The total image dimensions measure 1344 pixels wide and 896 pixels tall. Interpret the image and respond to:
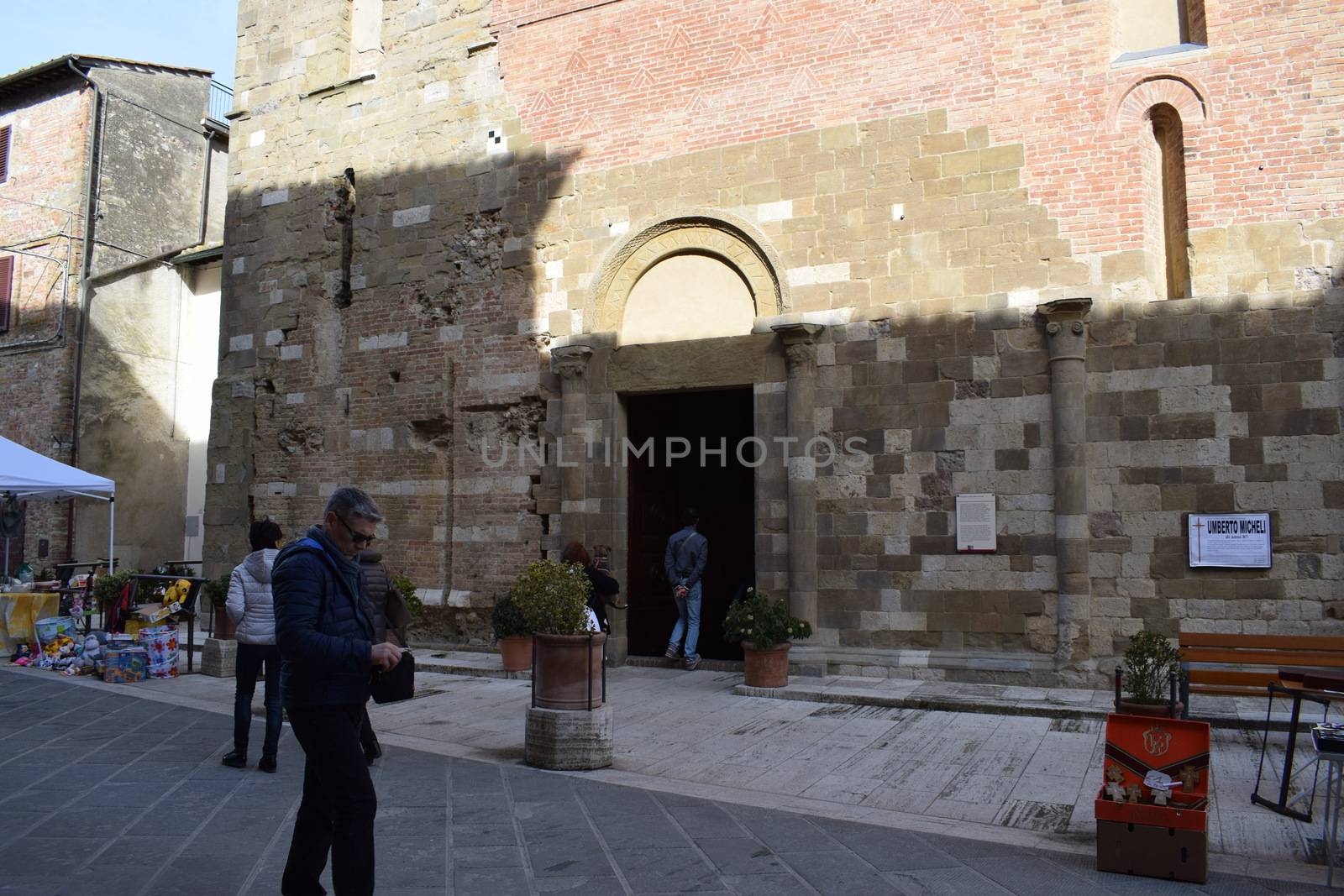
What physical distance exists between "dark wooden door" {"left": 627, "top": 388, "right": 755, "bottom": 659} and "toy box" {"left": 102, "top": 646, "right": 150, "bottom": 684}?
4.90 m

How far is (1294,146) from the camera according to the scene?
8.62 meters

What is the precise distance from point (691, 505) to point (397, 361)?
4.04 meters

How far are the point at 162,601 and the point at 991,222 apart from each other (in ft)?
31.8

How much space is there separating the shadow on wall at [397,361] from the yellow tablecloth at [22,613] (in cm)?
229

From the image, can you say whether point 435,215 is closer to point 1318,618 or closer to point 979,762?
point 979,762

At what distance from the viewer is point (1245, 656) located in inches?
277

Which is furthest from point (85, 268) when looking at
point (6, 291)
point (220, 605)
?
point (220, 605)

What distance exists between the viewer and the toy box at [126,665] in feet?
32.3

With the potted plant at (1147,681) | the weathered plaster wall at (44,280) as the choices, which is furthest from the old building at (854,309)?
the weathered plaster wall at (44,280)

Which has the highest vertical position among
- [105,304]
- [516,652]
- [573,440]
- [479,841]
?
[105,304]

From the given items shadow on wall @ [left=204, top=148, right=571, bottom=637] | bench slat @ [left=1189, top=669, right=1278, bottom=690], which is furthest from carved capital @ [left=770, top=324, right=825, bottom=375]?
bench slat @ [left=1189, top=669, right=1278, bottom=690]

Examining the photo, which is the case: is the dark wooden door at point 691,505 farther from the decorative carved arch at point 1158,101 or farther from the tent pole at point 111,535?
the tent pole at point 111,535

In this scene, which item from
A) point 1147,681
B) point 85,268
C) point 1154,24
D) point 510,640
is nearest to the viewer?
point 1147,681

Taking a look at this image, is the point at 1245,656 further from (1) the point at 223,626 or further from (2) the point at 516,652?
(1) the point at 223,626
